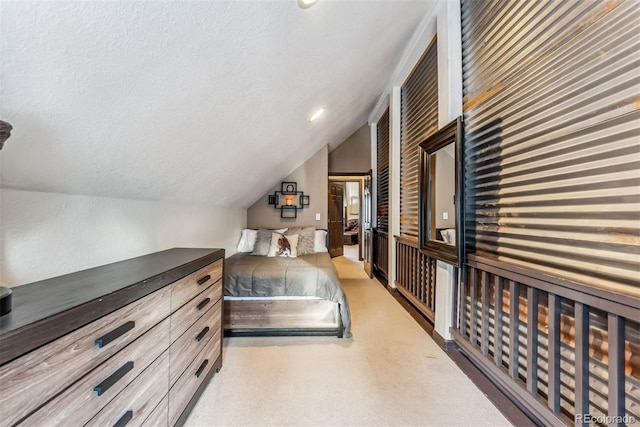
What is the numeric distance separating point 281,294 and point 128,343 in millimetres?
1499

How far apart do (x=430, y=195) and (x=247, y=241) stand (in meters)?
2.64

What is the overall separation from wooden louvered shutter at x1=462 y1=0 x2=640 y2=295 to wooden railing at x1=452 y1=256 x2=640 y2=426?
89 millimetres

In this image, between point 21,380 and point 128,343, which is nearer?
point 21,380

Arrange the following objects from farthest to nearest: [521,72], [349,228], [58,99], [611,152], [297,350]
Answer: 1. [349,228]
2. [297,350]
3. [521,72]
4. [611,152]
5. [58,99]

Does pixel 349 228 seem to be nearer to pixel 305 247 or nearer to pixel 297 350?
pixel 305 247

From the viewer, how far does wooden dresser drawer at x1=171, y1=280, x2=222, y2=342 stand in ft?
4.23

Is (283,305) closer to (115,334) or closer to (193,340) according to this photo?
(193,340)

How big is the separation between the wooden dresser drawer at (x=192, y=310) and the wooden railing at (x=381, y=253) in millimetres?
2935

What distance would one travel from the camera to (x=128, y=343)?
0.97 m

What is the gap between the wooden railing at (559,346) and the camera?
0.99 meters

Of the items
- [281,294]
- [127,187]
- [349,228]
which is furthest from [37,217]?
[349,228]

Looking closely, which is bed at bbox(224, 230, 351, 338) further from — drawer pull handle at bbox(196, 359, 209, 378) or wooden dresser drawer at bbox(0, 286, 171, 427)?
wooden dresser drawer at bbox(0, 286, 171, 427)

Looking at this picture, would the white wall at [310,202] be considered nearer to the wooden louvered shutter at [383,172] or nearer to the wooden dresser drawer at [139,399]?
the wooden louvered shutter at [383,172]

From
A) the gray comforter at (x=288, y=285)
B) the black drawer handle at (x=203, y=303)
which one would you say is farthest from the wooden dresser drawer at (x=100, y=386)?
the gray comforter at (x=288, y=285)
